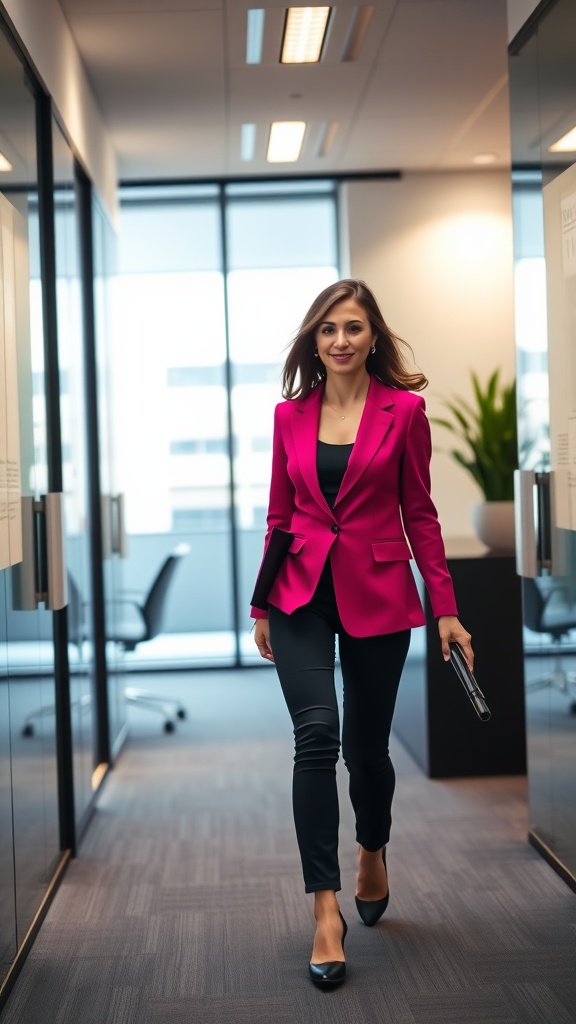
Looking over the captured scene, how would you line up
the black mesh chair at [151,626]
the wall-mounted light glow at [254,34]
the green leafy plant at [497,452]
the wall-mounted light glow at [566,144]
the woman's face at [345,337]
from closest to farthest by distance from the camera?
the woman's face at [345,337]
the wall-mounted light glow at [566,144]
the wall-mounted light glow at [254,34]
the green leafy plant at [497,452]
the black mesh chair at [151,626]

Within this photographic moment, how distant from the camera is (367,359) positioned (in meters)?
2.72

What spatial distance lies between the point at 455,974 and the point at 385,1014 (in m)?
0.25

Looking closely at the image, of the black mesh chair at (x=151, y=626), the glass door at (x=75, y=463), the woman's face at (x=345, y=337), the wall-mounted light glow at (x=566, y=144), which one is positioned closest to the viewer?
the woman's face at (x=345, y=337)

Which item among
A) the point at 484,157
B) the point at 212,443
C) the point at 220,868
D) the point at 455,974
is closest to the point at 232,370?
the point at 212,443

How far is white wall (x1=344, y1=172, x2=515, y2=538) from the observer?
6184 mm

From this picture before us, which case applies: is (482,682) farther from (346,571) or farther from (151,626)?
(346,571)

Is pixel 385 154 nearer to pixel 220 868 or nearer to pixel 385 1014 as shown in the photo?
pixel 220 868

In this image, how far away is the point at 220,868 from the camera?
3.20 meters

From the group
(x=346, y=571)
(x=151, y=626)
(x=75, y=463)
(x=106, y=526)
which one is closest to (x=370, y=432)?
(x=346, y=571)

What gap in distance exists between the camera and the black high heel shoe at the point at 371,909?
106 inches

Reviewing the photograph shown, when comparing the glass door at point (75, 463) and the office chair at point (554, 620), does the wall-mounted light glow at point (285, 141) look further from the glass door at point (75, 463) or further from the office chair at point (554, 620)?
the office chair at point (554, 620)

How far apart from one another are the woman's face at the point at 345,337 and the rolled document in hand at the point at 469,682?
27.4 inches

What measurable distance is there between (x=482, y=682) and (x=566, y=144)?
2.05 meters

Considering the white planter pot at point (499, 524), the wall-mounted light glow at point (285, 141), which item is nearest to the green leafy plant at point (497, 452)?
the white planter pot at point (499, 524)
